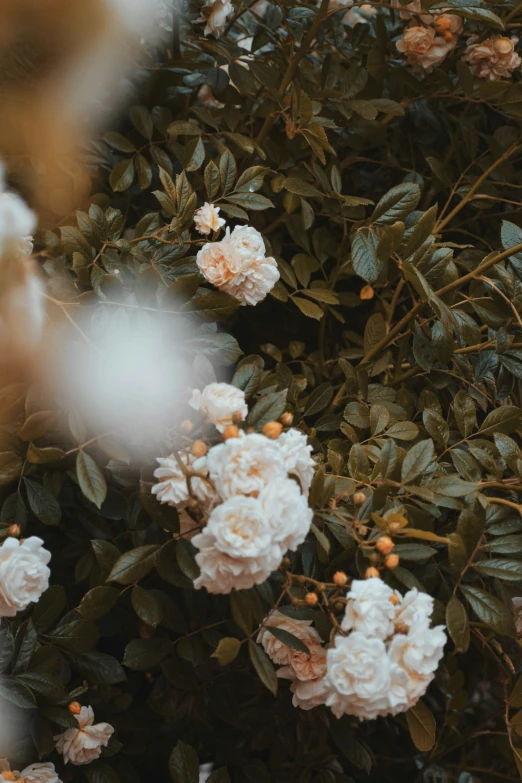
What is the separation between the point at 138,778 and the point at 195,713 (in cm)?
11

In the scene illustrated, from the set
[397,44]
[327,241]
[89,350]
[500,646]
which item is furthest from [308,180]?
[500,646]

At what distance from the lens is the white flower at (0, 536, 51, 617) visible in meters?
0.68

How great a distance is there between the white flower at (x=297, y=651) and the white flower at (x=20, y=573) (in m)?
0.22

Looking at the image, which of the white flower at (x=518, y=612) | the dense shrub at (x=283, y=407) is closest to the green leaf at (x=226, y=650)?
the dense shrub at (x=283, y=407)

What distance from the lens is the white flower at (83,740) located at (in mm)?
783

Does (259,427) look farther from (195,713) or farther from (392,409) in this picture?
(195,713)

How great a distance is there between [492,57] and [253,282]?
0.51 meters

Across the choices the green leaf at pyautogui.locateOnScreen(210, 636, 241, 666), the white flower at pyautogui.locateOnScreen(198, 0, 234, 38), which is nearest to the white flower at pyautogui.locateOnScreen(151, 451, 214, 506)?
the green leaf at pyautogui.locateOnScreen(210, 636, 241, 666)

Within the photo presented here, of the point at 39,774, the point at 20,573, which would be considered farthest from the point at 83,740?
the point at 20,573

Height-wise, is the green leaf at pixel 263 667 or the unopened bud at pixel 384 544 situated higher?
the unopened bud at pixel 384 544

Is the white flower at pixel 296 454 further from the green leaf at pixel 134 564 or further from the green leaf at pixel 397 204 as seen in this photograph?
the green leaf at pixel 397 204

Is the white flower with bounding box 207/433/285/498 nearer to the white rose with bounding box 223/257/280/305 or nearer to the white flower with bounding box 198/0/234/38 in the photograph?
the white rose with bounding box 223/257/280/305

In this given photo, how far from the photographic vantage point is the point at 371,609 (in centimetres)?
62

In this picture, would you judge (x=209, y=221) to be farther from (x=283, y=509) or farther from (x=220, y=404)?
(x=283, y=509)
